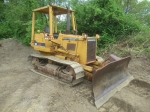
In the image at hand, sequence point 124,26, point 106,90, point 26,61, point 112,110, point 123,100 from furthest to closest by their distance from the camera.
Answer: point 124,26 < point 26,61 < point 106,90 < point 123,100 < point 112,110

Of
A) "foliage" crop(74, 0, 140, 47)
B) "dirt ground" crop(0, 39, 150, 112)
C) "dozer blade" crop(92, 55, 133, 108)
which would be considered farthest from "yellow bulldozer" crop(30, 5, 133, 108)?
"foliage" crop(74, 0, 140, 47)

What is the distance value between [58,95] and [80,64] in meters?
1.27

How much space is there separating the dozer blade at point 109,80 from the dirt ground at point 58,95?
144mm

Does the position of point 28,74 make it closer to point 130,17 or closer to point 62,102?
point 62,102

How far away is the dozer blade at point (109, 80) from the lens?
12.8ft

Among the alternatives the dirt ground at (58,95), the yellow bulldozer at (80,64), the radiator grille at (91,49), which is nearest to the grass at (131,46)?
the dirt ground at (58,95)

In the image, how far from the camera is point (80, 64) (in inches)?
192

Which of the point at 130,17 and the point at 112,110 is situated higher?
the point at 130,17

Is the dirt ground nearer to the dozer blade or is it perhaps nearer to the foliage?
the dozer blade

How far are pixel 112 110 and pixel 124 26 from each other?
5.83m

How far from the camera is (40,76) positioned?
5473 millimetres


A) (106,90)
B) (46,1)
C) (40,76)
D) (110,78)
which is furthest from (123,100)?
(46,1)

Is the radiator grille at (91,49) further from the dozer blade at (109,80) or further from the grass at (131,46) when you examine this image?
the grass at (131,46)

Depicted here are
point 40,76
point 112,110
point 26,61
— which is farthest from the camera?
point 26,61
